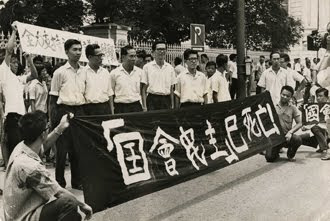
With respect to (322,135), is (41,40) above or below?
above

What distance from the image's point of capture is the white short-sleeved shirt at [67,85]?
703 centimetres

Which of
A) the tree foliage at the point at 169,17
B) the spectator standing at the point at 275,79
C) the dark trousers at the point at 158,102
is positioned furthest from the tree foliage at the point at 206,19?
the dark trousers at the point at 158,102

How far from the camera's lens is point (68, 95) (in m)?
7.04

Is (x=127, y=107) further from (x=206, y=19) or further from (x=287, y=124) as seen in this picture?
(x=206, y=19)

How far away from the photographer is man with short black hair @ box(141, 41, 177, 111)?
27.4 feet

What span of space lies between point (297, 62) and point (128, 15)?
30.2ft

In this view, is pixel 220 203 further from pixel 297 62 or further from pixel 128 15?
pixel 128 15

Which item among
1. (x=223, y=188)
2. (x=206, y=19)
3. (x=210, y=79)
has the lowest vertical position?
(x=223, y=188)

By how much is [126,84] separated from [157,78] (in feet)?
2.13

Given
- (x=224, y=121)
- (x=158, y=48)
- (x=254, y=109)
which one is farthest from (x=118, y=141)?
(x=254, y=109)

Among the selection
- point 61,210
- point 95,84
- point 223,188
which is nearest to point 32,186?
point 61,210

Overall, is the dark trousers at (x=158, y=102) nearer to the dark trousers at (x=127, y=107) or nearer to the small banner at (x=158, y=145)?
the dark trousers at (x=127, y=107)

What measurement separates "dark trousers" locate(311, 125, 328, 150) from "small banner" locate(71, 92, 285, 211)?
4.44ft

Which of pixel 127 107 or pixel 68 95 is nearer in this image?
pixel 68 95
